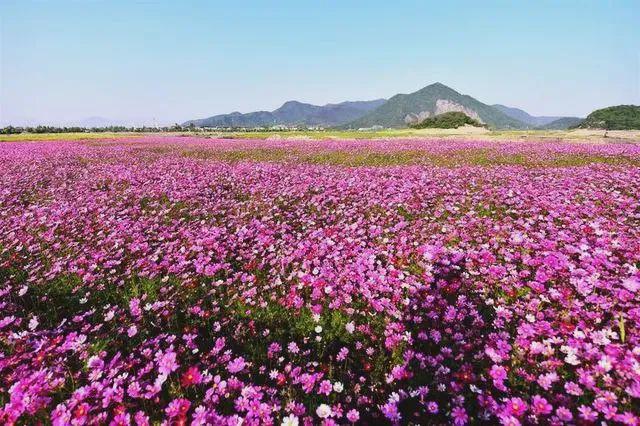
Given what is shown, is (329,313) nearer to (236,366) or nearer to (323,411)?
(236,366)

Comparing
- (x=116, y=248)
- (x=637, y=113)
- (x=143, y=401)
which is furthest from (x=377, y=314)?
(x=637, y=113)

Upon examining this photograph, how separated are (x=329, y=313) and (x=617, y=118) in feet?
615

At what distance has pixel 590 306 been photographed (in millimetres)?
3941

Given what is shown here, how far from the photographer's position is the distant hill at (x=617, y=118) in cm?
13262

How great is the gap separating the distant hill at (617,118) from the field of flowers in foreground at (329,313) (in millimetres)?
158489

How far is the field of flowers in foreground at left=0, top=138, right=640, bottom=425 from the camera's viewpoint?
297cm

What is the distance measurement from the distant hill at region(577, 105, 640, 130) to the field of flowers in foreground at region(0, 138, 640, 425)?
158 meters

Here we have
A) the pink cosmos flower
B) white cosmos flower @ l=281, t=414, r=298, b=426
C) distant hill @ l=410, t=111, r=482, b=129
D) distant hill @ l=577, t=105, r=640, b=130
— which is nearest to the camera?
white cosmos flower @ l=281, t=414, r=298, b=426

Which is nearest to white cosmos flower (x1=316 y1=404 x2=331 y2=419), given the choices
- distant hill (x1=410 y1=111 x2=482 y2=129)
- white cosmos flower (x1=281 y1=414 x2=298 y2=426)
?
white cosmos flower (x1=281 y1=414 x2=298 y2=426)

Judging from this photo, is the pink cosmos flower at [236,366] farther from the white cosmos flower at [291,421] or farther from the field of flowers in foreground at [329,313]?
the white cosmos flower at [291,421]

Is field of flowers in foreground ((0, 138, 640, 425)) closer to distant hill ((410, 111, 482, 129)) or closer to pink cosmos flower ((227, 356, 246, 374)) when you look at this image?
pink cosmos flower ((227, 356, 246, 374))

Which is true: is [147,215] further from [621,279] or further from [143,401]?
[621,279]

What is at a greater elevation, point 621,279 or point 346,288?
point 621,279

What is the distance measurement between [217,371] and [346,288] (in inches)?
77.8
